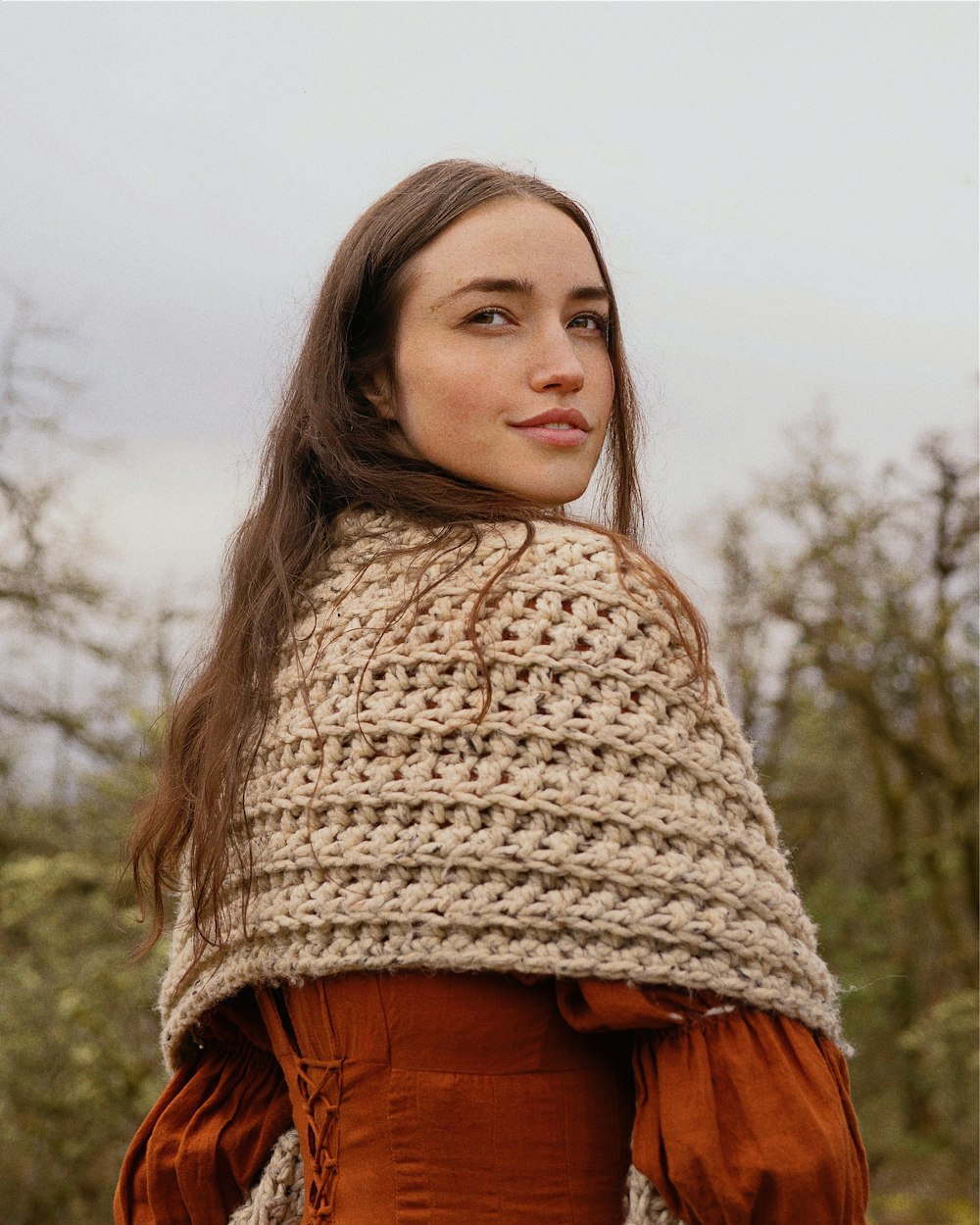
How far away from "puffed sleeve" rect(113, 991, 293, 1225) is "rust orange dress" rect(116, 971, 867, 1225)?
191 millimetres

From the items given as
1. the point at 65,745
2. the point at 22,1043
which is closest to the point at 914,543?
the point at 65,745

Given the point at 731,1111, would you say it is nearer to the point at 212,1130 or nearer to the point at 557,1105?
the point at 557,1105

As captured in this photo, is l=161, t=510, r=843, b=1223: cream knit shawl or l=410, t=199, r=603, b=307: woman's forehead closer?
l=161, t=510, r=843, b=1223: cream knit shawl

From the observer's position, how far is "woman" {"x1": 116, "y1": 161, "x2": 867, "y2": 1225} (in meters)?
1.35

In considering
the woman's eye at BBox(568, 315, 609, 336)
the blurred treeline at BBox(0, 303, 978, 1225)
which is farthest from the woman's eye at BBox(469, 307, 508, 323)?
the blurred treeline at BBox(0, 303, 978, 1225)

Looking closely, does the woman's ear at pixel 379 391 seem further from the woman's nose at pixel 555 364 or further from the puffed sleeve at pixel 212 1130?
the puffed sleeve at pixel 212 1130

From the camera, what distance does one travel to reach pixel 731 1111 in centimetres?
131

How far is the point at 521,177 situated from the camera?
1.88 meters

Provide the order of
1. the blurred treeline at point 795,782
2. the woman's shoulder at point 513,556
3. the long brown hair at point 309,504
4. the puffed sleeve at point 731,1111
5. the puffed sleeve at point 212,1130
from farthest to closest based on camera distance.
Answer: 1. the blurred treeline at point 795,782
2. the puffed sleeve at point 212,1130
3. the long brown hair at point 309,504
4. the woman's shoulder at point 513,556
5. the puffed sleeve at point 731,1111

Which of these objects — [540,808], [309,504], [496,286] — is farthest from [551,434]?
[540,808]

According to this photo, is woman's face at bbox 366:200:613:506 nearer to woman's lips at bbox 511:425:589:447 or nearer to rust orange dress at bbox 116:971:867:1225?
woman's lips at bbox 511:425:589:447

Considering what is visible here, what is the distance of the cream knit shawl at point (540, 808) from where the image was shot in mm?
1361

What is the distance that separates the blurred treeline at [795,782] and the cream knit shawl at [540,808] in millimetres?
3448

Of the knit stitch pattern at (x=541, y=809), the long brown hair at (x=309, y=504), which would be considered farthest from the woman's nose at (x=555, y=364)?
the knit stitch pattern at (x=541, y=809)
